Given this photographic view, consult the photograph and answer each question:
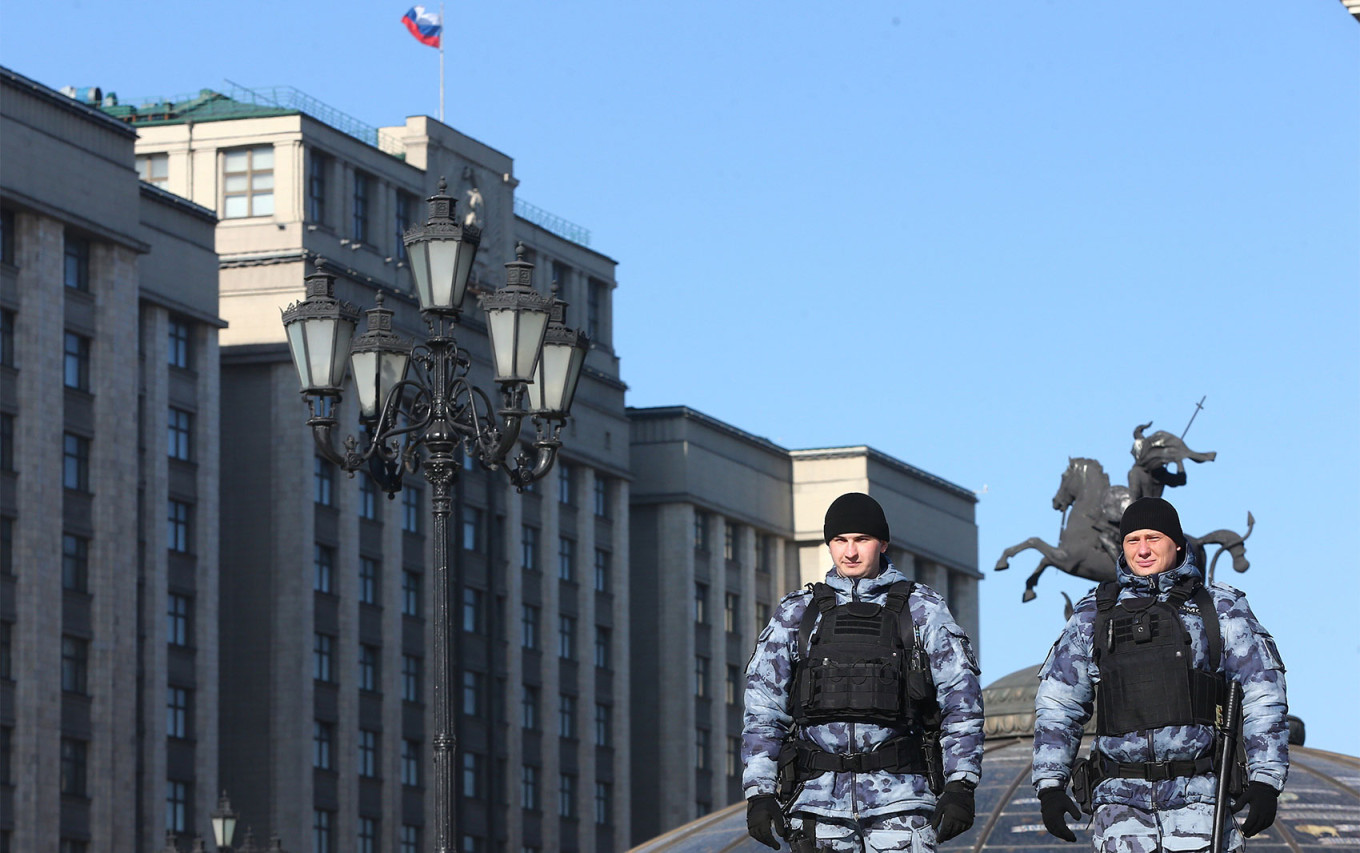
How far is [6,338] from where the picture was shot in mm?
57312

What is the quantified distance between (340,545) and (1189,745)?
193 feet

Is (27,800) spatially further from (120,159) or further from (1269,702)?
(1269,702)

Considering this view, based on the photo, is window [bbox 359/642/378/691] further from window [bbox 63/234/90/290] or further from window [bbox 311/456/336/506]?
window [bbox 63/234/90/290]

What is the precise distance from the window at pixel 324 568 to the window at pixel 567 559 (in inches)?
470

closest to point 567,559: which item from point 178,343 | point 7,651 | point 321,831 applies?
point 321,831

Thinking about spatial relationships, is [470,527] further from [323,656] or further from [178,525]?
[178,525]

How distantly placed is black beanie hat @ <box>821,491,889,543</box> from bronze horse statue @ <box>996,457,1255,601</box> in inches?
685

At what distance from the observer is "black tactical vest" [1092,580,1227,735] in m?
10.7

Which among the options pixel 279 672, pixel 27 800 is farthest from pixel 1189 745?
pixel 279 672

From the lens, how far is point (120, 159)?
60812 millimetres

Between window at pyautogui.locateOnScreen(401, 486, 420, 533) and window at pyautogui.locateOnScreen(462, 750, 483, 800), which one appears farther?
window at pyautogui.locateOnScreen(462, 750, 483, 800)

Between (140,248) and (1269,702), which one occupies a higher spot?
(140,248)

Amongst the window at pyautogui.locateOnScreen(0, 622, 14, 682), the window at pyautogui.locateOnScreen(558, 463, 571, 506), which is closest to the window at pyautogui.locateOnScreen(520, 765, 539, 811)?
the window at pyautogui.locateOnScreen(558, 463, 571, 506)

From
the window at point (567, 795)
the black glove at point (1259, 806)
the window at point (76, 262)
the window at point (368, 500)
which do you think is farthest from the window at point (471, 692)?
the black glove at point (1259, 806)
